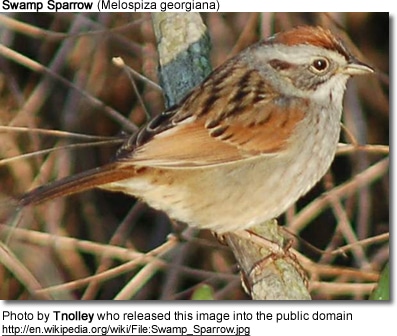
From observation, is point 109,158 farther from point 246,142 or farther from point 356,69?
point 356,69

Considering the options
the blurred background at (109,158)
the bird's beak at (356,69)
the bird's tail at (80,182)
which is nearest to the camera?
the bird's tail at (80,182)

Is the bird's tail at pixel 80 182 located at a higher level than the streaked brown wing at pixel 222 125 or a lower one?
lower

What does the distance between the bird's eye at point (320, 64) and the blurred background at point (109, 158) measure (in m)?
0.24

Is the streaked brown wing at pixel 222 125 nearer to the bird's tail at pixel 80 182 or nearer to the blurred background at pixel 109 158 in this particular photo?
the bird's tail at pixel 80 182

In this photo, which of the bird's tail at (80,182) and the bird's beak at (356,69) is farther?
the bird's beak at (356,69)

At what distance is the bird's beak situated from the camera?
238 cm

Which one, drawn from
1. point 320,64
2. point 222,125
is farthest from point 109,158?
point 320,64

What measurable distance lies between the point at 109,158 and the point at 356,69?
72 cm

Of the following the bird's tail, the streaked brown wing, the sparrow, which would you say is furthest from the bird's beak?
the bird's tail

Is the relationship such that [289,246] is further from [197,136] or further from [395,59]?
[395,59]

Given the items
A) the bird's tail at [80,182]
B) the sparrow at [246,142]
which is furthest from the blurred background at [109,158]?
the bird's tail at [80,182]

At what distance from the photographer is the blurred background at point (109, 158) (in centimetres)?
270

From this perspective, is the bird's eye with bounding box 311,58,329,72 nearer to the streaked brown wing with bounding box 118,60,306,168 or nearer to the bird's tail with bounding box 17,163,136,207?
the streaked brown wing with bounding box 118,60,306,168

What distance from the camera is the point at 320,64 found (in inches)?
94.7
